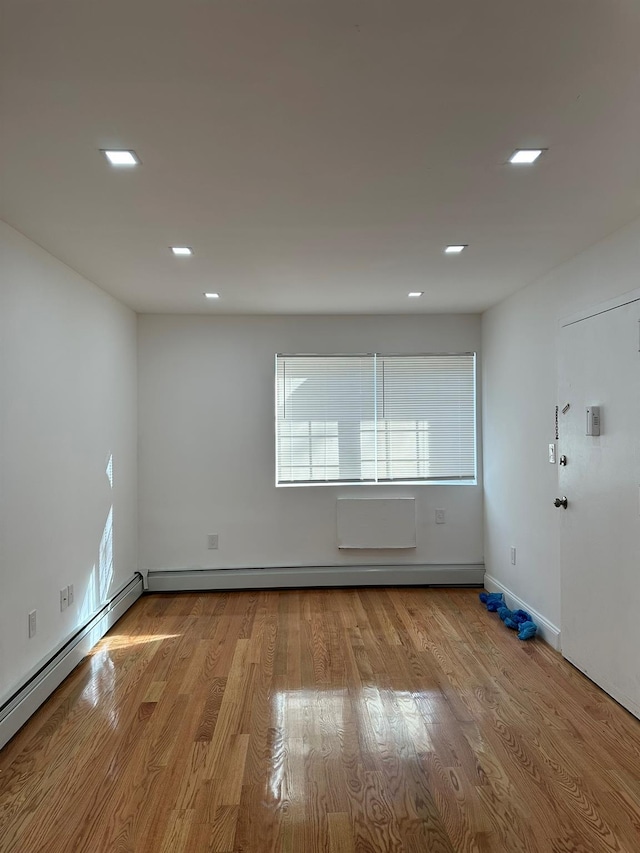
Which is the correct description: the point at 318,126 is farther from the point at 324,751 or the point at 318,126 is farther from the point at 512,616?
the point at 512,616

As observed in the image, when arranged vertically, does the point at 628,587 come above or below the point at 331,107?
below

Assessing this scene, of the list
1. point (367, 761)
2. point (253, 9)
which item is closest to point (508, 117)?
point (253, 9)

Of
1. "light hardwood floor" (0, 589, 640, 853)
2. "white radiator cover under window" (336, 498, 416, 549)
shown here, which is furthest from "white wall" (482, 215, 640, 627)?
"white radiator cover under window" (336, 498, 416, 549)

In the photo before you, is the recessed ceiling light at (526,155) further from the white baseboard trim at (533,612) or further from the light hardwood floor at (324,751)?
the white baseboard trim at (533,612)

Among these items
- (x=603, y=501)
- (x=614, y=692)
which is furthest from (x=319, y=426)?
(x=614, y=692)

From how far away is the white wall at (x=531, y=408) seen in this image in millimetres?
3242

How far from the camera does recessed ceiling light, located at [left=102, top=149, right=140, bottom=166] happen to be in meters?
2.10

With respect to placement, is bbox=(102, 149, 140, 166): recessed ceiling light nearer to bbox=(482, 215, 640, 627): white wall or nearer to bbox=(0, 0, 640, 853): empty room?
bbox=(0, 0, 640, 853): empty room

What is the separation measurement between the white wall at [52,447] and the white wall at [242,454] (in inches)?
20.9

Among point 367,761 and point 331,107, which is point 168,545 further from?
point 331,107

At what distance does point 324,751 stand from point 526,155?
2.56m

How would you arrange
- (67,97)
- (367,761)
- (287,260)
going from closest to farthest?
(67,97), (367,761), (287,260)

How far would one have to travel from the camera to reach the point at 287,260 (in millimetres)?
3510

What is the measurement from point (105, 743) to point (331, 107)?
277cm
